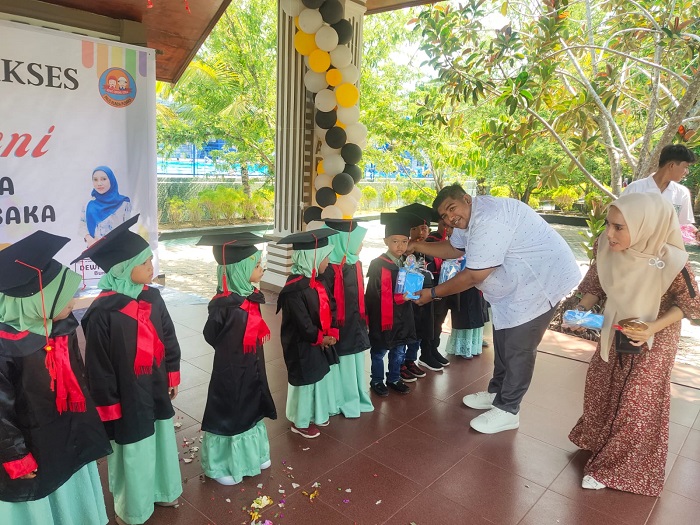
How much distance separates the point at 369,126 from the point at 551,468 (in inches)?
345

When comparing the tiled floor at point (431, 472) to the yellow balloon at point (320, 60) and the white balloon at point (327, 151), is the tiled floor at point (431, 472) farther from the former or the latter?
the yellow balloon at point (320, 60)

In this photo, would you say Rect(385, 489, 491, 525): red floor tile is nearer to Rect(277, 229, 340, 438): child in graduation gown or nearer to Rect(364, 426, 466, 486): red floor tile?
Rect(364, 426, 466, 486): red floor tile

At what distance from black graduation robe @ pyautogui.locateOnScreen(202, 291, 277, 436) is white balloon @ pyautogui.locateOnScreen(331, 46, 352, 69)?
4.08 m

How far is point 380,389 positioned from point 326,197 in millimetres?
2910

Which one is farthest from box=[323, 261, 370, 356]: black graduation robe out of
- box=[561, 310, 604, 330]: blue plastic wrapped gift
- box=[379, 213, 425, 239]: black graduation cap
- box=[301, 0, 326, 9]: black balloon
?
box=[301, 0, 326, 9]: black balloon

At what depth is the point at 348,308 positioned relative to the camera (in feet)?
11.7

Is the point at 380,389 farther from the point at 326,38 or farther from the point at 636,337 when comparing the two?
the point at 326,38

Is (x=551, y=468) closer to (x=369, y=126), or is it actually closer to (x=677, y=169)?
(x=677, y=169)

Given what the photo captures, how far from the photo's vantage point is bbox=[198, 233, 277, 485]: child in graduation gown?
8.76 ft

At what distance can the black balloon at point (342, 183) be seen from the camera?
609 cm

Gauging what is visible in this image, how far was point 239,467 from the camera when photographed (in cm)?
275

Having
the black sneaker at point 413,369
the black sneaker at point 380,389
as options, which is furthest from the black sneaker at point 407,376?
the black sneaker at point 380,389

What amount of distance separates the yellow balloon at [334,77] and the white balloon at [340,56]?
0.26 ft

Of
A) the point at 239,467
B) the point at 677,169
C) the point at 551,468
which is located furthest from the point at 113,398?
the point at 677,169
